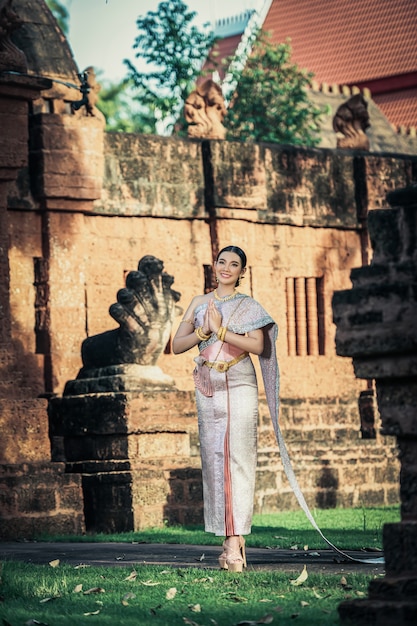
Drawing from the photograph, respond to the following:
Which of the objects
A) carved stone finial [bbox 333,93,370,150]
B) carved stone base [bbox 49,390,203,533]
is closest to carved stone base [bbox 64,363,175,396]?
carved stone base [bbox 49,390,203,533]

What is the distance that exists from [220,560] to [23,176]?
7.64m

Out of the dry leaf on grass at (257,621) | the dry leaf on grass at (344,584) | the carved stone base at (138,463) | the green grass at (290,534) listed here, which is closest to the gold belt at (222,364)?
the dry leaf on grass at (344,584)

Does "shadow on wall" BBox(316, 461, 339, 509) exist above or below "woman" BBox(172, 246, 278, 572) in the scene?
below

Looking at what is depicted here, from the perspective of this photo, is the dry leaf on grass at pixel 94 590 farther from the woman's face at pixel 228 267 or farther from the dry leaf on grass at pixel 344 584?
the woman's face at pixel 228 267

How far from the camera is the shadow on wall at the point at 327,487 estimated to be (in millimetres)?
16094

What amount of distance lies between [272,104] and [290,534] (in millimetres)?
15214

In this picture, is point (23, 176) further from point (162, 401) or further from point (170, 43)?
point (170, 43)

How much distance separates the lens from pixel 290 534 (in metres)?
11.4

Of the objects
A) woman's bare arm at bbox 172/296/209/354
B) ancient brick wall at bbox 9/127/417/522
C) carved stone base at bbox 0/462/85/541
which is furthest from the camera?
ancient brick wall at bbox 9/127/417/522

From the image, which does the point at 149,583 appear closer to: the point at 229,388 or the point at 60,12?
the point at 229,388

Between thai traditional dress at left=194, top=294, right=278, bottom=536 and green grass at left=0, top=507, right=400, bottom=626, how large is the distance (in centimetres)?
40

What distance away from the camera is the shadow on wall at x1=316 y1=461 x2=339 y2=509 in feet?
52.8

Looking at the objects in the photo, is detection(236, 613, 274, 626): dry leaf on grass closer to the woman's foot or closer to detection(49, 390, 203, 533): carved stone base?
the woman's foot

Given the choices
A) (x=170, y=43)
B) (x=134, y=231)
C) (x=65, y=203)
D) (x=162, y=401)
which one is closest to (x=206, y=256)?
(x=134, y=231)
